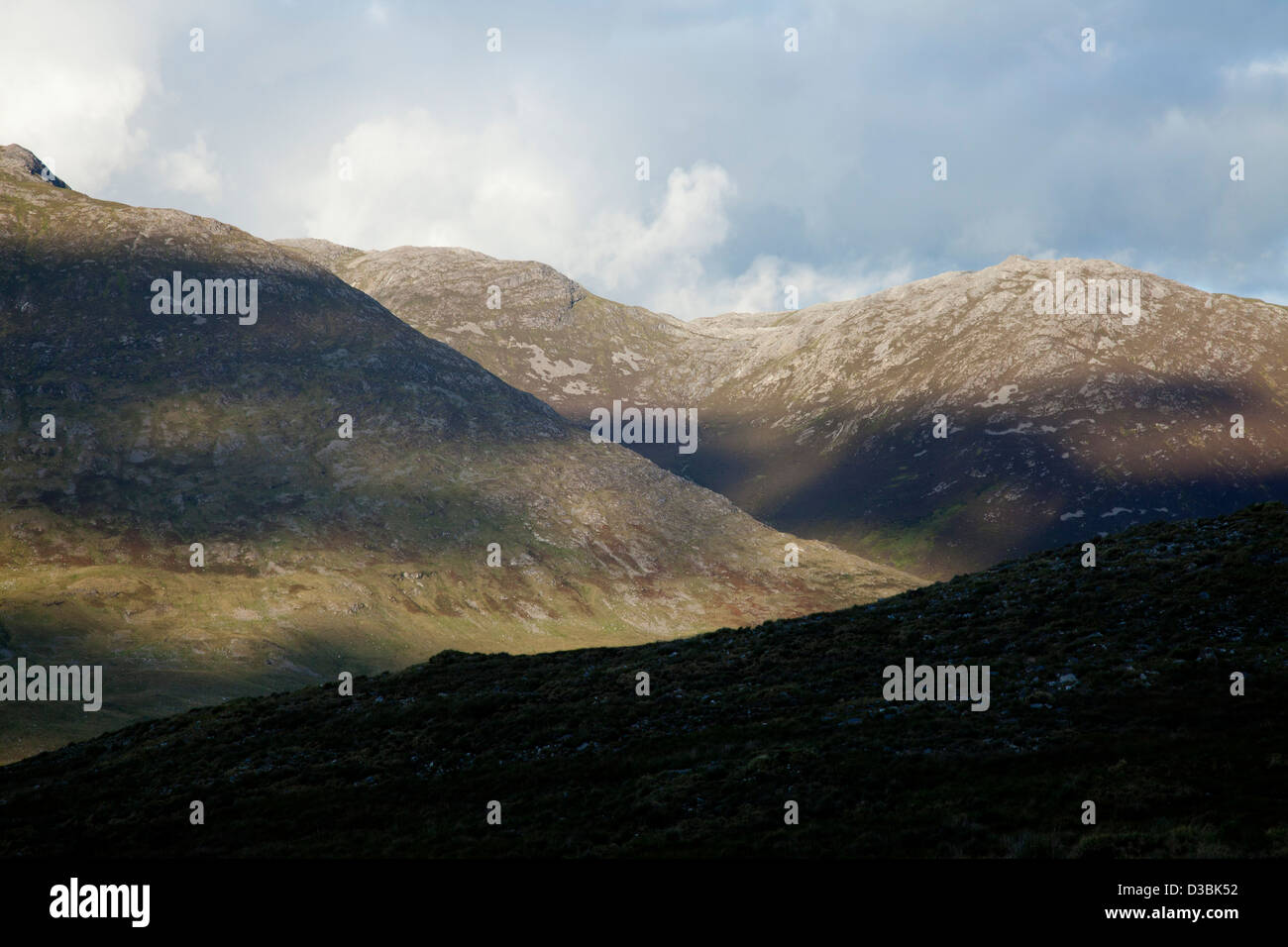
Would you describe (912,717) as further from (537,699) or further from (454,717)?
(454,717)

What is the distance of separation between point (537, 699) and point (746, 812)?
66.6 ft

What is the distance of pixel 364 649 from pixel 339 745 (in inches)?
4632

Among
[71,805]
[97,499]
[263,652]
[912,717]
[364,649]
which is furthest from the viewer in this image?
[97,499]

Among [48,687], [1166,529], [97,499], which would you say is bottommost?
[48,687]

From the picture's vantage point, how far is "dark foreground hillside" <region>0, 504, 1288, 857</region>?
85.8 feet

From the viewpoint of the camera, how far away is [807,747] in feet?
110

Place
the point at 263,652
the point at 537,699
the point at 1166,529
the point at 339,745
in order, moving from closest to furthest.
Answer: the point at 339,745 → the point at 537,699 → the point at 1166,529 → the point at 263,652

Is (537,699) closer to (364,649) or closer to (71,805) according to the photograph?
(71,805)

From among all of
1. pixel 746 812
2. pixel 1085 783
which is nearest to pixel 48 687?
pixel 746 812

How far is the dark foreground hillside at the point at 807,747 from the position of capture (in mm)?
26156

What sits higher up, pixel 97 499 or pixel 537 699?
pixel 97 499

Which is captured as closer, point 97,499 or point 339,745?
point 339,745
